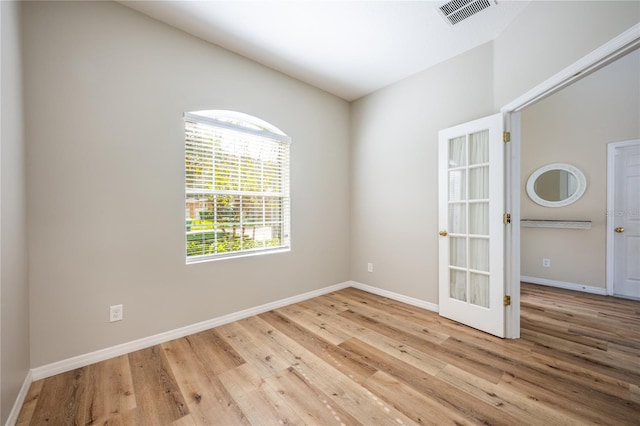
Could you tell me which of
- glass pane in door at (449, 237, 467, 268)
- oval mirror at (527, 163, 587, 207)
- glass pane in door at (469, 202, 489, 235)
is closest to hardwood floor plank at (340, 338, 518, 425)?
glass pane in door at (449, 237, 467, 268)

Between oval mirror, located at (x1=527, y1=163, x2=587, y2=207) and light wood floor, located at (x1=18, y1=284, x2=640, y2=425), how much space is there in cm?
198

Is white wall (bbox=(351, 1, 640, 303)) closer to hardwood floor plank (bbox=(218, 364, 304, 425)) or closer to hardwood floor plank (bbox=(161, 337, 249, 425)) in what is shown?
hardwood floor plank (bbox=(218, 364, 304, 425))

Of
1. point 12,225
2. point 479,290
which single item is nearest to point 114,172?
point 12,225

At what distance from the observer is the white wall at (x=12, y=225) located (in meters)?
1.33

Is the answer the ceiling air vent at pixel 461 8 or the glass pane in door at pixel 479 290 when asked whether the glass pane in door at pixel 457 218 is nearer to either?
the glass pane in door at pixel 479 290

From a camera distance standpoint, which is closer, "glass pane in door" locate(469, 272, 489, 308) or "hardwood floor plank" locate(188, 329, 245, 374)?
"hardwood floor plank" locate(188, 329, 245, 374)

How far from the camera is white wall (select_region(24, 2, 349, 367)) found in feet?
5.94

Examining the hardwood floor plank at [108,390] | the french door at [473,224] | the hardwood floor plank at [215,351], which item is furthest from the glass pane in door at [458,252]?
the hardwood floor plank at [108,390]

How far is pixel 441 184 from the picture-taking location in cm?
283

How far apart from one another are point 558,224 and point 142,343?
5595 millimetres

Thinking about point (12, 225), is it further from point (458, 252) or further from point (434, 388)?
point (458, 252)

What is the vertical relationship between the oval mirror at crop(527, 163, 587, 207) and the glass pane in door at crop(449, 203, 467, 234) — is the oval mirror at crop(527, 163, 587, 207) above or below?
above

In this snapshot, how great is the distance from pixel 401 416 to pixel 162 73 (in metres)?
3.18

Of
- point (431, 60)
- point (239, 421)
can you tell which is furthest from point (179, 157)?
point (431, 60)
